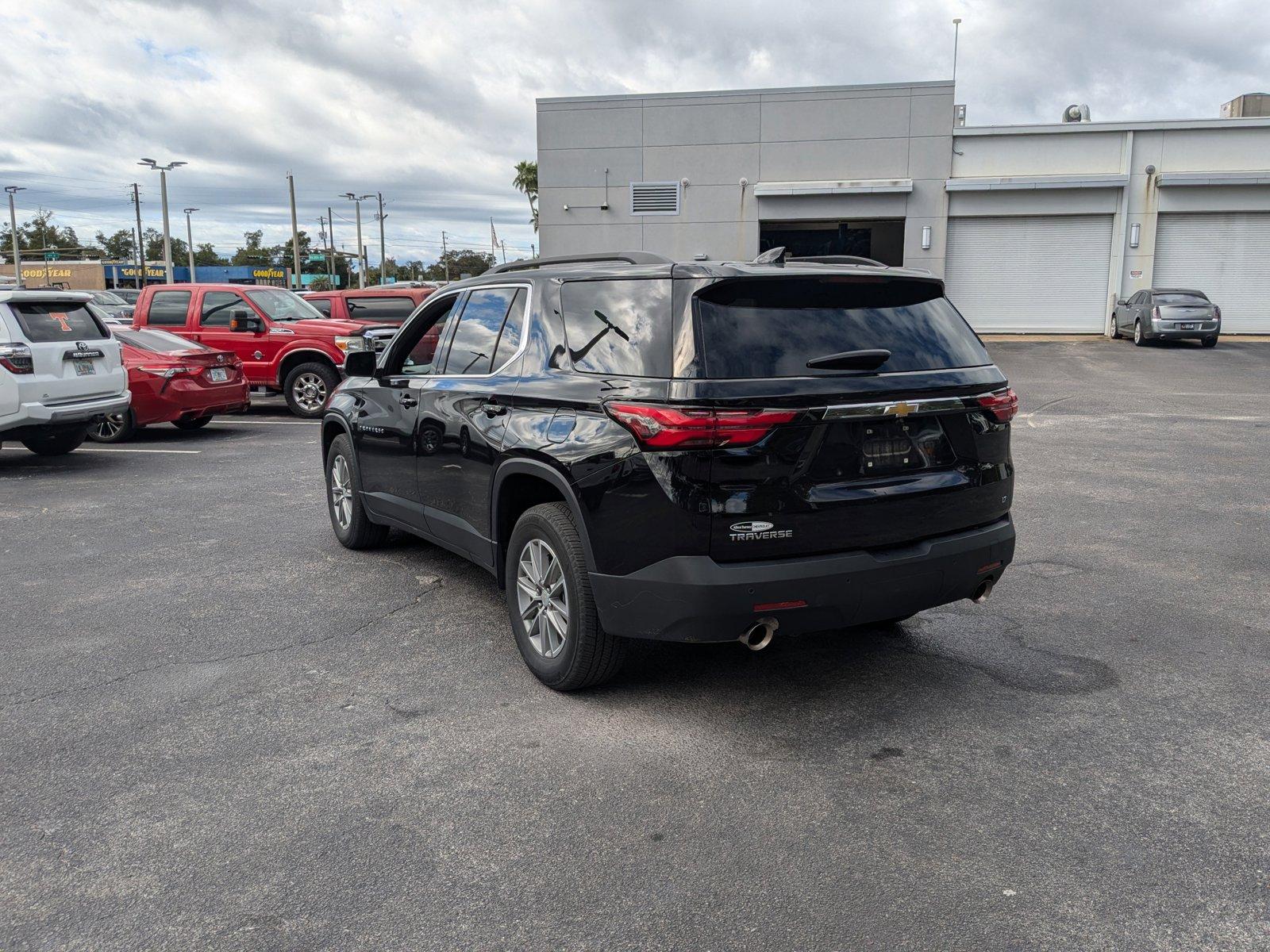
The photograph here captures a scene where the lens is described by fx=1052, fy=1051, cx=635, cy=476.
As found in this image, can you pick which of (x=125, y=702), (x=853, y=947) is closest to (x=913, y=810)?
(x=853, y=947)

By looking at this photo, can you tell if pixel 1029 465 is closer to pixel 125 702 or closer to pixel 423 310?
pixel 423 310

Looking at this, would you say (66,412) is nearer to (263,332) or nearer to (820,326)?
(263,332)

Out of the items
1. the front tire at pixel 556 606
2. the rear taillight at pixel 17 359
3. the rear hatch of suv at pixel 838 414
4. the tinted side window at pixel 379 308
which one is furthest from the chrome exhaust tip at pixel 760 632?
the tinted side window at pixel 379 308

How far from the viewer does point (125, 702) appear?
440 cm

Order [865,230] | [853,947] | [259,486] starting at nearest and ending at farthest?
[853,947] < [259,486] < [865,230]

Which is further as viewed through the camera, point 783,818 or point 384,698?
point 384,698

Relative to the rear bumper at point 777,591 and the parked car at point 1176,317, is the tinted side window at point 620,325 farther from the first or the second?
the parked car at point 1176,317

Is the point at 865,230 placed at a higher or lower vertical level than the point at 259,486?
higher

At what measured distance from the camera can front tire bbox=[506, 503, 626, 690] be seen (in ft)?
13.9

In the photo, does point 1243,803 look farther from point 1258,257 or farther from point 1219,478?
point 1258,257

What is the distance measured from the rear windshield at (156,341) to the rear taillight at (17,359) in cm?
268

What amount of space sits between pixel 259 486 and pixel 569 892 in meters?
7.29

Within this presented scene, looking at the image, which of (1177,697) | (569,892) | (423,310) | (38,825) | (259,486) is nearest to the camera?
(569,892)

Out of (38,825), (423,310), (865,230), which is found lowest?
(38,825)
